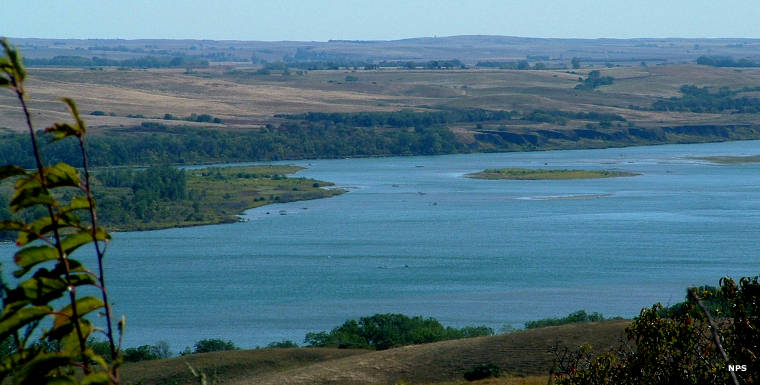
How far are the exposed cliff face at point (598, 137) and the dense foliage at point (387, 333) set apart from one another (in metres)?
45.5

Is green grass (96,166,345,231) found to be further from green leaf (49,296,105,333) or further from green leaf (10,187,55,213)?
green leaf (10,187,55,213)

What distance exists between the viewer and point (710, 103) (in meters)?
84.9

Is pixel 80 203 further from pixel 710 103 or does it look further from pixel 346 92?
pixel 346 92

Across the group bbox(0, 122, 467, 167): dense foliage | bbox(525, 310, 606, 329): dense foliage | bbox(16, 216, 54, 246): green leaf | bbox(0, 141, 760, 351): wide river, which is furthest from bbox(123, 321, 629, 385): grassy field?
bbox(0, 122, 467, 167): dense foliage

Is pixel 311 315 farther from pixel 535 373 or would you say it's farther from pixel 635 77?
pixel 635 77

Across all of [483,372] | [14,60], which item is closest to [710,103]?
[483,372]

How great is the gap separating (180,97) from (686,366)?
3307 inches

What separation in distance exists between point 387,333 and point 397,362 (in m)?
4.47

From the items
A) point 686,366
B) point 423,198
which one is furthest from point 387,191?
point 686,366

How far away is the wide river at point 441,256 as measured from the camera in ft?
82.1

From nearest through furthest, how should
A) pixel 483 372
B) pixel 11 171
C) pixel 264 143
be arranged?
pixel 11 171, pixel 483 372, pixel 264 143

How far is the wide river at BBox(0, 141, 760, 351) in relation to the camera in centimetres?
2503

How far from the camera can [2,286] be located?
7.52 feet

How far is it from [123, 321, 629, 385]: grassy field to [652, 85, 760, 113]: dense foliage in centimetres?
6835
